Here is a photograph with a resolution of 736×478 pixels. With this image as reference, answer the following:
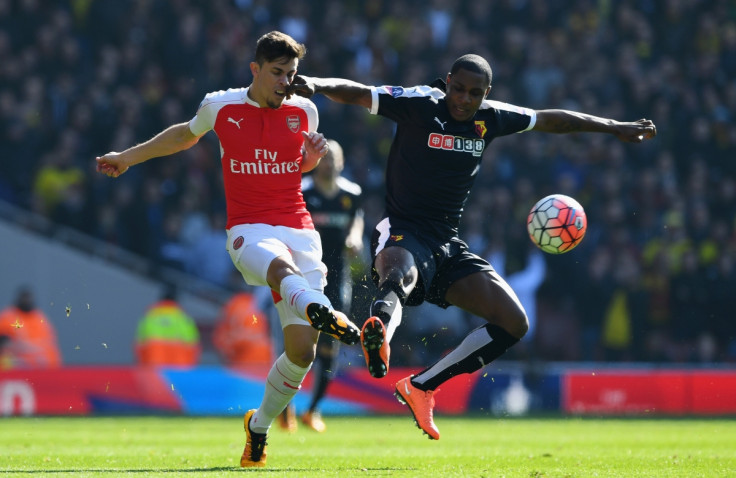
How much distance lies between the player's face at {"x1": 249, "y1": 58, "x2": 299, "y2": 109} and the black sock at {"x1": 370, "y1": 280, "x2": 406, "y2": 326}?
4.60 feet

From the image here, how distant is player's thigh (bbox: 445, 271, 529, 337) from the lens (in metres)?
7.65

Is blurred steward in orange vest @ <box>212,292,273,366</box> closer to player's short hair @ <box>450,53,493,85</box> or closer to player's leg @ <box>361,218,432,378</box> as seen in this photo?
player's leg @ <box>361,218,432,378</box>

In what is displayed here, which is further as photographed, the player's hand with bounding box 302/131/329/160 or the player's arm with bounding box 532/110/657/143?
the player's arm with bounding box 532/110/657/143

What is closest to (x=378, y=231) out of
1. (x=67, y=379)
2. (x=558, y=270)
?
(x=67, y=379)

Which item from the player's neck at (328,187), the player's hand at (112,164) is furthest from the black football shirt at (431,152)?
the player's neck at (328,187)

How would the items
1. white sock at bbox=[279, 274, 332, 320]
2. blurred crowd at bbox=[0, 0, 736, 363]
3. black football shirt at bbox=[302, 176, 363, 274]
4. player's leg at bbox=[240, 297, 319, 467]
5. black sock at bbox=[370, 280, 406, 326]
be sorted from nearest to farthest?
1. white sock at bbox=[279, 274, 332, 320]
2. black sock at bbox=[370, 280, 406, 326]
3. player's leg at bbox=[240, 297, 319, 467]
4. black football shirt at bbox=[302, 176, 363, 274]
5. blurred crowd at bbox=[0, 0, 736, 363]

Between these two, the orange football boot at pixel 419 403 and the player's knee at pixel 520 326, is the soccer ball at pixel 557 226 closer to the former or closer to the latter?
the player's knee at pixel 520 326

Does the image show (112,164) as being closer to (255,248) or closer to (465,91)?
(255,248)

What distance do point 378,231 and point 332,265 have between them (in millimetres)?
3008

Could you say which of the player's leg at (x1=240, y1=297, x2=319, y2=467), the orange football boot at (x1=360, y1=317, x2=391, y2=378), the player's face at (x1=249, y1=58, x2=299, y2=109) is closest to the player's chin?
the player's face at (x1=249, y1=58, x2=299, y2=109)

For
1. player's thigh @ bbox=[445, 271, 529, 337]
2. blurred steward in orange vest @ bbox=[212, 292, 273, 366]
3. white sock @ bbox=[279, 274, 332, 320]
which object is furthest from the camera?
blurred steward in orange vest @ bbox=[212, 292, 273, 366]

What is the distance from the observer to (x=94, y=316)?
1669cm

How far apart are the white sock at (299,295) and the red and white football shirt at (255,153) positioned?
2.11 feet

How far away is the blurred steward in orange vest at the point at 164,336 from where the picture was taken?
15625 millimetres
